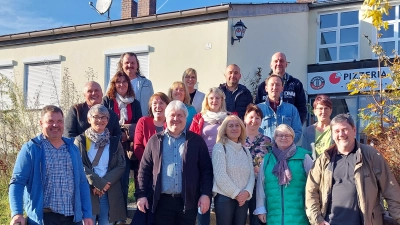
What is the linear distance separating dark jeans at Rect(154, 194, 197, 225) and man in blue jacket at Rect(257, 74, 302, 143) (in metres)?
1.71

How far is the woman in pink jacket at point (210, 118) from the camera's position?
5.29 metres

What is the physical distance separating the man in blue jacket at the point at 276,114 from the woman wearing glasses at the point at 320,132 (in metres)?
0.16

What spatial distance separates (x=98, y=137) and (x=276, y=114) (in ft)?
7.71

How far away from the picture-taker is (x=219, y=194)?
186 inches

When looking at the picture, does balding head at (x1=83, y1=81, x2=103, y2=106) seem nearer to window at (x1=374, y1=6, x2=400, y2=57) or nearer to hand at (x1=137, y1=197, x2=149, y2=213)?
hand at (x1=137, y1=197, x2=149, y2=213)

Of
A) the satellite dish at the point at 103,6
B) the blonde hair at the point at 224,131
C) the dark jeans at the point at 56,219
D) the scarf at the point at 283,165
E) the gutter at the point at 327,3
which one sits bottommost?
the dark jeans at the point at 56,219

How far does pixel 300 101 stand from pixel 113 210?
319cm

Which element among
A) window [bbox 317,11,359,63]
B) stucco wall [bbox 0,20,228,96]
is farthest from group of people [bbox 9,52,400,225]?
window [bbox 317,11,359,63]

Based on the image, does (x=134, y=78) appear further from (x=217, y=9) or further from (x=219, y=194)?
(x=217, y=9)

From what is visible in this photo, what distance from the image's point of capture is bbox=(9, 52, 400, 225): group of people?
416cm

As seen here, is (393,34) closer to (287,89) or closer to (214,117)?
(287,89)

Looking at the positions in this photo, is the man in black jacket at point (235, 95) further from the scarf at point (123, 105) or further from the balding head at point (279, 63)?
the scarf at point (123, 105)

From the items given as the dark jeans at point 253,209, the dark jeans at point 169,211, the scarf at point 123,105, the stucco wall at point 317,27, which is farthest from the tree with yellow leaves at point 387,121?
the stucco wall at point 317,27

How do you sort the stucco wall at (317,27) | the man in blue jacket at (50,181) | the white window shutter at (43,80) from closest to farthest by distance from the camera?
1. the man in blue jacket at (50,181)
2. the stucco wall at (317,27)
3. the white window shutter at (43,80)
